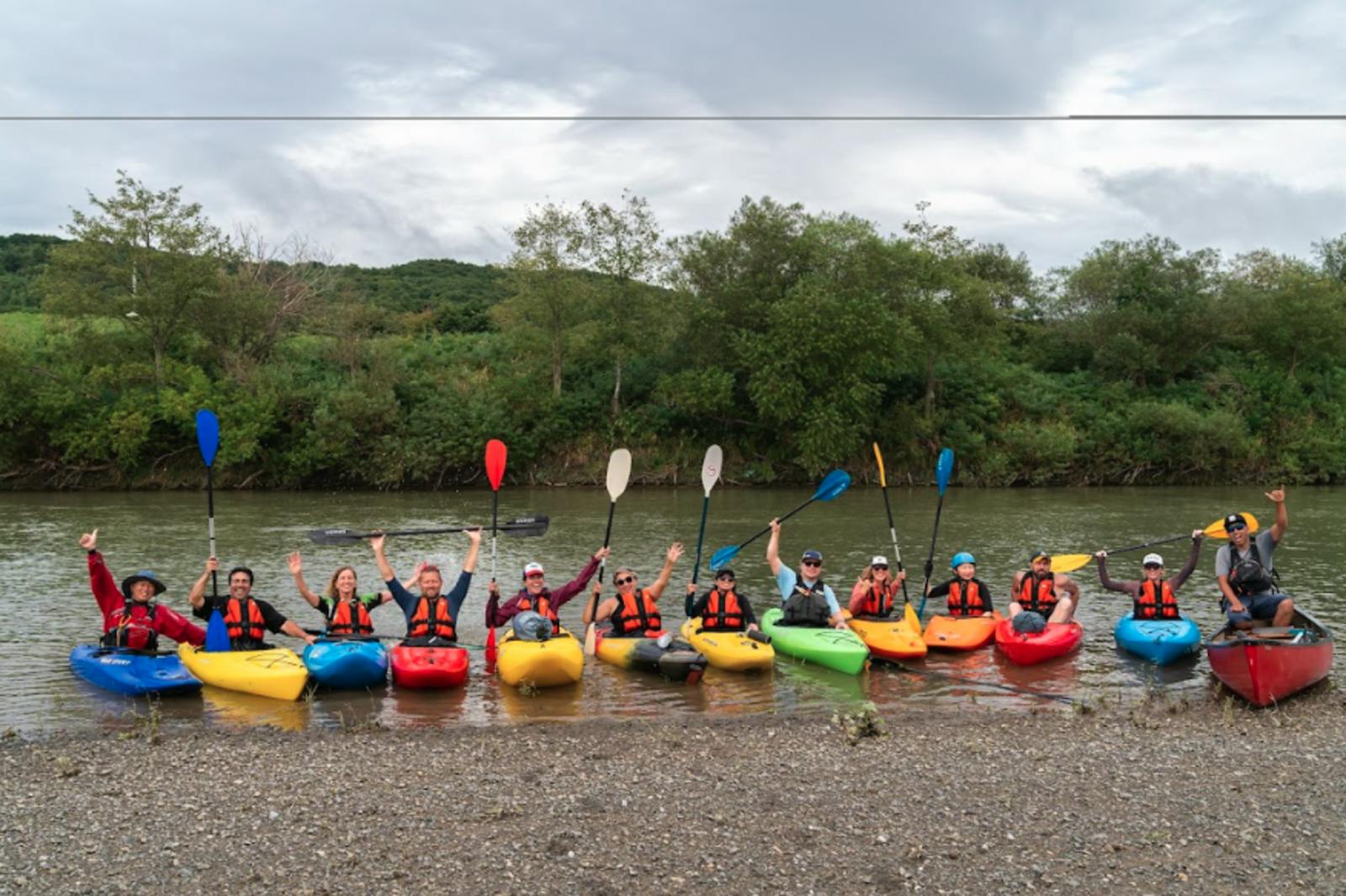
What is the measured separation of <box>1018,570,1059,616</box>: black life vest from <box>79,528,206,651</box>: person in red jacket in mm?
7011

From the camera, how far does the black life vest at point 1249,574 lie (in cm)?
870

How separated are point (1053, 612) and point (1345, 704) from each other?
258 cm

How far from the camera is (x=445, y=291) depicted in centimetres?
4903

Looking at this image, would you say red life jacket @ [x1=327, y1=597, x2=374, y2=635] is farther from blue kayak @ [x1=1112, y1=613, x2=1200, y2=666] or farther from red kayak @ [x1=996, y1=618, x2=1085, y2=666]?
blue kayak @ [x1=1112, y1=613, x2=1200, y2=666]

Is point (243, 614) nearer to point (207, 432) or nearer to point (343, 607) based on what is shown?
point (343, 607)

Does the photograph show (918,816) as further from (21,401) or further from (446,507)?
(21,401)

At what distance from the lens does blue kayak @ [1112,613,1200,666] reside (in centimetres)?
885

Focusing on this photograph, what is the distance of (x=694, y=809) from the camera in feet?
17.2

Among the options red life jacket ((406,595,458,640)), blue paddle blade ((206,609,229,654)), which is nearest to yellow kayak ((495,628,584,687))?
red life jacket ((406,595,458,640))

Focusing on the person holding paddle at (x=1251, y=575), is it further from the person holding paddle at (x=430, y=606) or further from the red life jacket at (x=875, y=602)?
the person holding paddle at (x=430, y=606)

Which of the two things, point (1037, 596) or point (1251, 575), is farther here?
point (1037, 596)

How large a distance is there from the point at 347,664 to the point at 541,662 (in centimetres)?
143

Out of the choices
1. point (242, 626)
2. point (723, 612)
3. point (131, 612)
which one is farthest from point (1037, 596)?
point (131, 612)

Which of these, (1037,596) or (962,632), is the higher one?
(1037,596)
